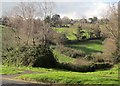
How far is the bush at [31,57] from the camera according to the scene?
26.2m

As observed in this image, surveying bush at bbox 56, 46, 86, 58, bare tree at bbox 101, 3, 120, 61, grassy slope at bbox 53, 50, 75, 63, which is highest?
bare tree at bbox 101, 3, 120, 61

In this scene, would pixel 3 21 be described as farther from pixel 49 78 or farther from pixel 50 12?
pixel 49 78

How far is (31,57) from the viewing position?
2616cm

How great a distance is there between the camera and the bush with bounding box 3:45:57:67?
85.9ft

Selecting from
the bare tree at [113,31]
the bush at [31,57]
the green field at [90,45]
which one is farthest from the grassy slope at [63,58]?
the green field at [90,45]

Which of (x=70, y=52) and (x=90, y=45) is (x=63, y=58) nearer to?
(x=70, y=52)

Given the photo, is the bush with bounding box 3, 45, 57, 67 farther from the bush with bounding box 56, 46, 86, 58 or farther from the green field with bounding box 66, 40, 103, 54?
the green field with bounding box 66, 40, 103, 54

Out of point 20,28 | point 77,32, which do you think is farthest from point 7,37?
point 77,32

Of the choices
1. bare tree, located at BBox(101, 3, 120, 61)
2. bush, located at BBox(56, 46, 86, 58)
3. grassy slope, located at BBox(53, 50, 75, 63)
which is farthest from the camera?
bush, located at BBox(56, 46, 86, 58)

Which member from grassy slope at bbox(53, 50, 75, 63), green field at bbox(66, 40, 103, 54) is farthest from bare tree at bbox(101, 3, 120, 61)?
green field at bbox(66, 40, 103, 54)

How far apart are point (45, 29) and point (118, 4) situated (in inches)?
593

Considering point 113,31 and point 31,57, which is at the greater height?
point 113,31

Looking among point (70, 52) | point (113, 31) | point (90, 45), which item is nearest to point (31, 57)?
point (113, 31)

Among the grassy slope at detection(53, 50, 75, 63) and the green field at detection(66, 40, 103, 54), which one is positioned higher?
the green field at detection(66, 40, 103, 54)
